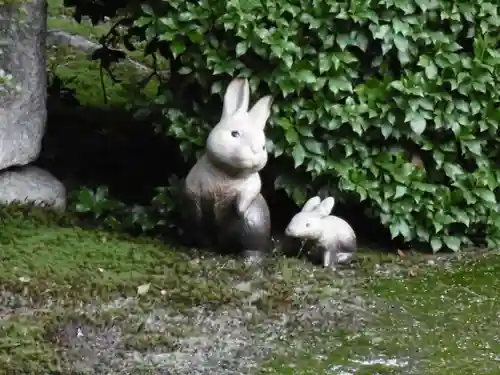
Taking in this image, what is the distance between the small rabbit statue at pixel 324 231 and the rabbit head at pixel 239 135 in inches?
15.0

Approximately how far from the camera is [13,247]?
4.81m

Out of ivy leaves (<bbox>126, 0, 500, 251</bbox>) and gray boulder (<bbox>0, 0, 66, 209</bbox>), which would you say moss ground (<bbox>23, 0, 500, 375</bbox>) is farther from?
ivy leaves (<bbox>126, 0, 500, 251</bbox>)

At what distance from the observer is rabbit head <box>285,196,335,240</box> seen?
4.84 metres

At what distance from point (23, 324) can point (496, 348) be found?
6.80ft

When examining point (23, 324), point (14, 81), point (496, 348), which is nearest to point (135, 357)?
point (23, 324)

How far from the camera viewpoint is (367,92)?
5090 mm

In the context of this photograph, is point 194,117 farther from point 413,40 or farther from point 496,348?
point 496,348

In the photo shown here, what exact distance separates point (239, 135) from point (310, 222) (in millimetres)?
611

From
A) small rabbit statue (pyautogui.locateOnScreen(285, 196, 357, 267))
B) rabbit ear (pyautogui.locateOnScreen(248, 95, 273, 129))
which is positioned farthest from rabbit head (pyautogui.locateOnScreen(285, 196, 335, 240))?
rabbit ear (pyautogui.locateOnScreen(248, 95, 273, 129))

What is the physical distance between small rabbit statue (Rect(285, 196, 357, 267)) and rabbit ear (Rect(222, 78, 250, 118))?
652 millimetres

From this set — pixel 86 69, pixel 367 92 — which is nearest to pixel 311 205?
pixel 367 92

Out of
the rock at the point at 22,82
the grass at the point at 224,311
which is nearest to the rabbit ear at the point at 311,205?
the grass at the point at 224,311

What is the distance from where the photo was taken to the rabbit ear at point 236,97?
486 centimetres

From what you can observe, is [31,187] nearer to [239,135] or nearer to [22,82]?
[22,82]
